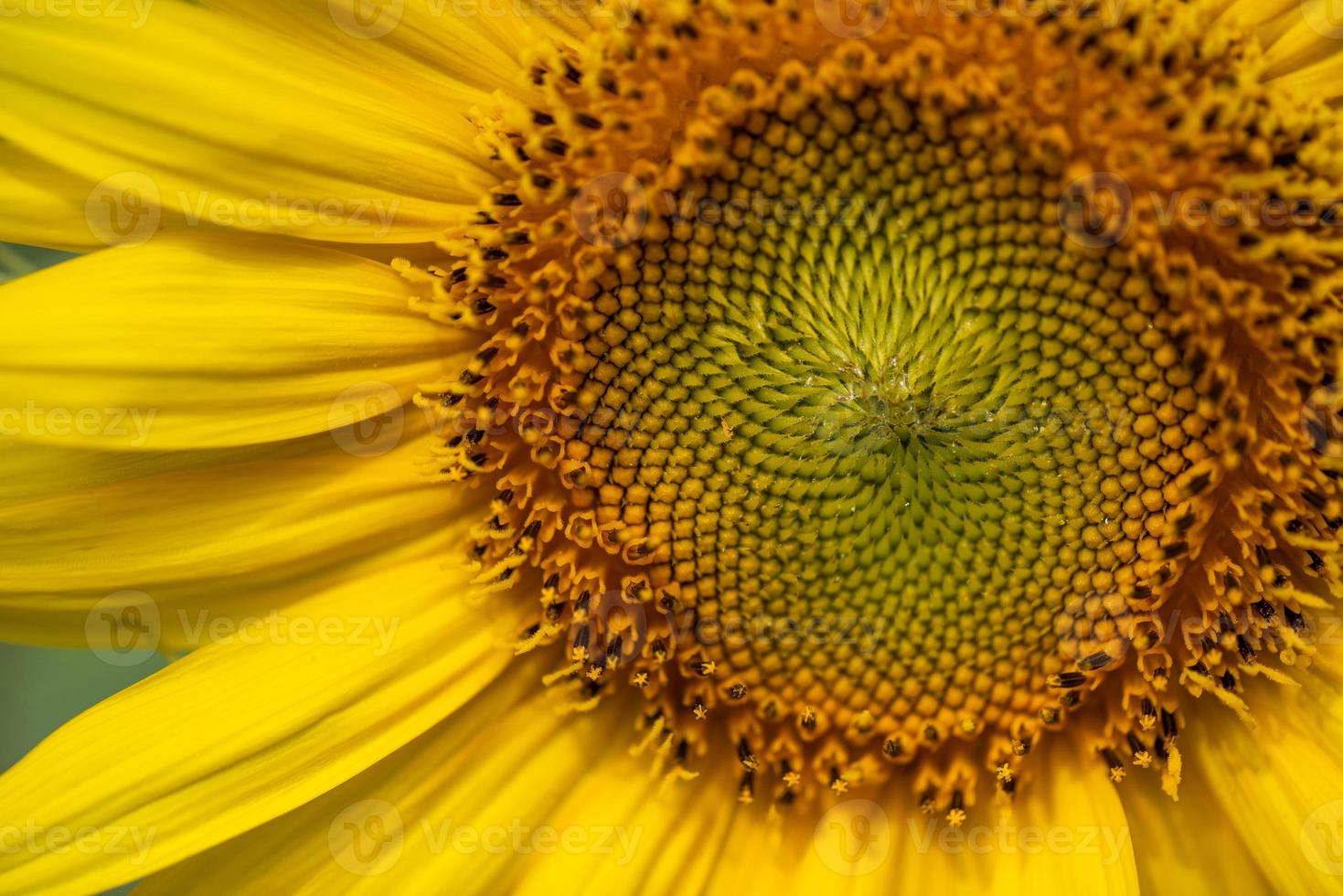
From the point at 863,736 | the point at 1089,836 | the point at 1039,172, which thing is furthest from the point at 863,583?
the point at 1039,172

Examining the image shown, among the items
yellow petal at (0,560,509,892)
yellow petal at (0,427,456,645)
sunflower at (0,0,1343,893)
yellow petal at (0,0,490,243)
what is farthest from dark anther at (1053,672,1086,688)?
yellow petal at (0,0,490,243)

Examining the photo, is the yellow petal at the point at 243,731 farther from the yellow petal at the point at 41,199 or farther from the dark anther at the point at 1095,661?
the dark anther at the point at 1095,661

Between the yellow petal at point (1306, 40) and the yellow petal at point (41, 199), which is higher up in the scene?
the yellow petal at point (1306, 40)

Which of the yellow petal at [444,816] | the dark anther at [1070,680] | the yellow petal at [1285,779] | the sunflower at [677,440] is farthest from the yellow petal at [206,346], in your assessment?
the yellow petal at [1285,779]

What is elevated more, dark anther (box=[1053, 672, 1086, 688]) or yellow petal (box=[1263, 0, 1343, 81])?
yellow petal (box=[1263, 0, 1343, 81])

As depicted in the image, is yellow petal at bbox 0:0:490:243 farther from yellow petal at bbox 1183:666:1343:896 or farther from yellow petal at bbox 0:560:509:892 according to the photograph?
yellow petal at bbox 1183:666:1343:896

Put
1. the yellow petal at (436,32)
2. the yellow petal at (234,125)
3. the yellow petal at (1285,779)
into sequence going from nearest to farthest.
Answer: the yellow petal at (234,125), the yellow petal at (436,32), the yellow petal at (1285,779)
